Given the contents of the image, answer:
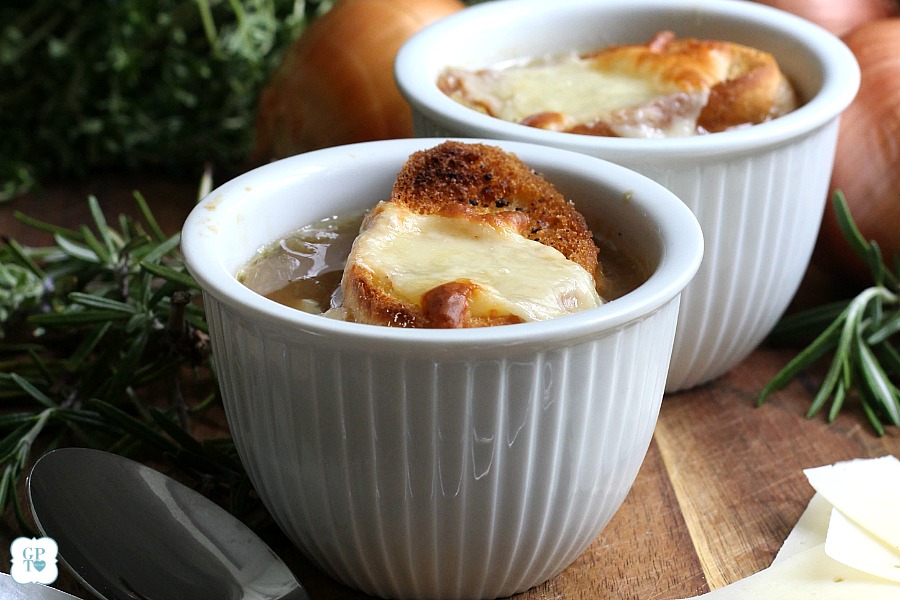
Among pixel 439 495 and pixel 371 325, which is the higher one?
pixel 371 325

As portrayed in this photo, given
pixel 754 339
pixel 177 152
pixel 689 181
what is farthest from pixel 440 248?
pixel 177 152

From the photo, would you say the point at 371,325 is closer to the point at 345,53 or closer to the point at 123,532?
the point at 123,532

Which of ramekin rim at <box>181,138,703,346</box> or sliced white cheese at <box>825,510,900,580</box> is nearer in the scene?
ramekin rim at <box>181,138,703,346</box>

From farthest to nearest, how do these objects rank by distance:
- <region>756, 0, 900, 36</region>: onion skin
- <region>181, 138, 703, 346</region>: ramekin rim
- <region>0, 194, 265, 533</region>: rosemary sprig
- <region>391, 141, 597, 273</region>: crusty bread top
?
<region>756, 0, 900, 36</region>: onion skin, <region>0, 194, 265, 533</region>: rosemary sprig, <region>391, 141, 597, 273</region>: crusty bread top, <region>181, 138, 703, 346</region>: ramekin rim

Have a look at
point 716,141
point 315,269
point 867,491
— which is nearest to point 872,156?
point 716,141

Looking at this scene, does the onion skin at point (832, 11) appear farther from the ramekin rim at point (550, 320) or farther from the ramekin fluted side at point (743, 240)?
the ramekin rim at point (550, 320)

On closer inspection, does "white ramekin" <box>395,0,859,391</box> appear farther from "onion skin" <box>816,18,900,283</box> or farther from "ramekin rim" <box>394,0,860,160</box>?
"onion skin" <box>816,18,900,283</box>

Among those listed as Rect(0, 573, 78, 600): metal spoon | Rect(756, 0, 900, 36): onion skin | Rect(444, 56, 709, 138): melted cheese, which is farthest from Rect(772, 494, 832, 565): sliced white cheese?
Rect(756, 0, 900, 36): onion skin
